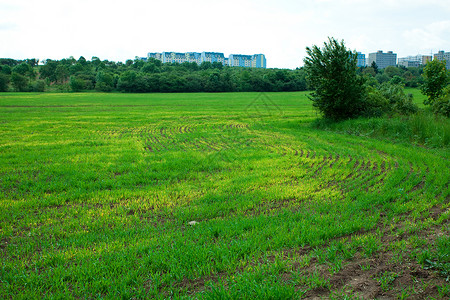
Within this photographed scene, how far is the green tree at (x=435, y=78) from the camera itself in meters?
30.0

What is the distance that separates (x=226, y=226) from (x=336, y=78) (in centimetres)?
1733

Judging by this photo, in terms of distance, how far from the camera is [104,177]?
9203 millimetres

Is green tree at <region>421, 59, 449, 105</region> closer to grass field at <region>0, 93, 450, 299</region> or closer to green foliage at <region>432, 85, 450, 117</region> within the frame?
green foliage at <region>432, 85, 450, 117</region>

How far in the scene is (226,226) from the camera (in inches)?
223

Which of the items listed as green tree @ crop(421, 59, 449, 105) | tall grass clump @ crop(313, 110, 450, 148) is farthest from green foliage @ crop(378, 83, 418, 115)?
green tree @ crop(421, 59, 449, 105)

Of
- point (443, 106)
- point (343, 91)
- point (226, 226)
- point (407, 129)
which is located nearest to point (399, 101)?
point (443, 106)

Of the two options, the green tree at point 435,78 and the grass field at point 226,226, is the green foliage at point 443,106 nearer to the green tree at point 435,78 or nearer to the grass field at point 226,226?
the green tree at point 435,78

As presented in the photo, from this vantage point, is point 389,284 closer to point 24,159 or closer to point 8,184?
point 8,184

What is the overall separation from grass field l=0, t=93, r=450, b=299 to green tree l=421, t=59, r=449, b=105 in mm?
23181

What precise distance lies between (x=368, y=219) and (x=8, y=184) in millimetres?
9541

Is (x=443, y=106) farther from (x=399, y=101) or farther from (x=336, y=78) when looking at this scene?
(x=336, y=78)

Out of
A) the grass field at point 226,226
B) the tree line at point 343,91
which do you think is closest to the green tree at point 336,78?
the tree line at point 343,91

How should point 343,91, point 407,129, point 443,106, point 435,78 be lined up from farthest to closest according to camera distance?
point 435,78 < point 443,106 < point 343,91 < point 407,129

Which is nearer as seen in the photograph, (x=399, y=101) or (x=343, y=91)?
(x=343, y=91)
